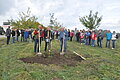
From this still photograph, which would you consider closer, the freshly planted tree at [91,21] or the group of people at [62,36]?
the group of people at [62,36]

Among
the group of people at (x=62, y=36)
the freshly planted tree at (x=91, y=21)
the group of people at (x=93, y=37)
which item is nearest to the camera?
the group of people at (x=62, y=36)

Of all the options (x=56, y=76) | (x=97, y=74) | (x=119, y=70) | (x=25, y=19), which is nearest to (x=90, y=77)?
(x=97, y=74)

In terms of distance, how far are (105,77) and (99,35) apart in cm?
1191

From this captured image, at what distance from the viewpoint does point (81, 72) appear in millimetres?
8047

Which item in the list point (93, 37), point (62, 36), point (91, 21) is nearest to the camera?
point (62, 36)

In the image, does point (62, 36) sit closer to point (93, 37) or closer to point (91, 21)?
point (93, 37)

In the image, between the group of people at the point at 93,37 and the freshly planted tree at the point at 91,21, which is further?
the freshly planted tree at the point at 91,21

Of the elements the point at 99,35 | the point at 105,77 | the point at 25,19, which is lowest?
the point at 105,77

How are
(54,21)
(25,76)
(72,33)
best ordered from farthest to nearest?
1. (54,21)
2. (72,33)
3. (25,76)

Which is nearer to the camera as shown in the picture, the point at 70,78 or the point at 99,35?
the point at 70,78

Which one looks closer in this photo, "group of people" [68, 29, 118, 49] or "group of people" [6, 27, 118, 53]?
"group of people" [6, 27, 118, 53]

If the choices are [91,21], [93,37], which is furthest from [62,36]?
[91,21]

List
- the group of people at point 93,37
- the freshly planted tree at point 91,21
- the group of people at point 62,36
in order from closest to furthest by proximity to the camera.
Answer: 1. the group of people at point 62,36
2. the group of people at point 93,37
3. the freshly planted tree at point 91,21

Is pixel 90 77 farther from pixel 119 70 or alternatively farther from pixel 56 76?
pixel 119 70
